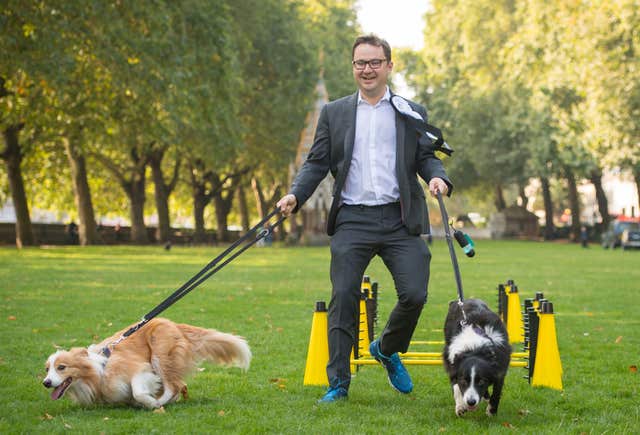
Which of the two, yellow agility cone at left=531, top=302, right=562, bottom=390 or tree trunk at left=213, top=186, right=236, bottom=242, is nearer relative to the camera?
yellow agility cone at left=531, top=302, right=562, bottom=390

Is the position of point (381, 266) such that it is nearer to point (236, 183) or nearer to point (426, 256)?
point (426, 256)

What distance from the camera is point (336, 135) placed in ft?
23.6

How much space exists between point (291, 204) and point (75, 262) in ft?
75.2

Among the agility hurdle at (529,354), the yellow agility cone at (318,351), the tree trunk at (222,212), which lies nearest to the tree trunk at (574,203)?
the tree trunk at (222,212)

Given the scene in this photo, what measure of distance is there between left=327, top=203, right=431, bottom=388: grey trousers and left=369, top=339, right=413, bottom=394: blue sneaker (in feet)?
1.15

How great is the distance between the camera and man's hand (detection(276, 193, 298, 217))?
23.0 ft

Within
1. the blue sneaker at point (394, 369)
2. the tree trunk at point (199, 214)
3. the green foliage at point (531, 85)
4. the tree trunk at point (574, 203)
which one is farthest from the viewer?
the tree trunk at point (574, 203)

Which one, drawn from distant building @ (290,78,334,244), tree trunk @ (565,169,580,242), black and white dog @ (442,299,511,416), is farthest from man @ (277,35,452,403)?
tree trunk @ (565,169,580,242)

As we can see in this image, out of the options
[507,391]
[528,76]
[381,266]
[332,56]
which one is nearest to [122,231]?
[332,56]

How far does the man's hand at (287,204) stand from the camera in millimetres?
7000

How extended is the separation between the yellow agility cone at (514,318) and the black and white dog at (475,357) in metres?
4.21

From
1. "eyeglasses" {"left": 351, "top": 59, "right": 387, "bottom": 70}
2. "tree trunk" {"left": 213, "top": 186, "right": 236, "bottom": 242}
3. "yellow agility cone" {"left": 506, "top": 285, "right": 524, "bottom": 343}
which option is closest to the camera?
"eyeglasses" {"left": 351, "top": 59, "right": 387, "bottom": 70}

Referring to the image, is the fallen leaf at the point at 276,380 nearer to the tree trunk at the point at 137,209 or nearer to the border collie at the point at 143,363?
the border collie at the point at 143,363

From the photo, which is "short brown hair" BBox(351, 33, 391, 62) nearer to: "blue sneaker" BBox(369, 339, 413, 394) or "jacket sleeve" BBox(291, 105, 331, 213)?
"jacket sleeve" BBox(291, 105, 331, 213)
